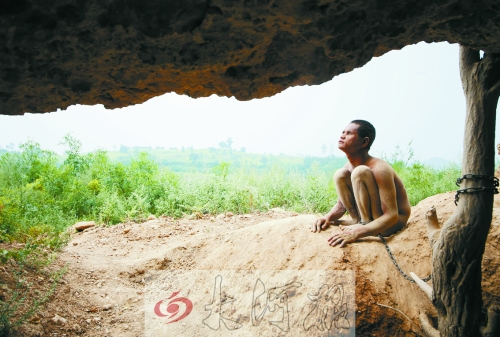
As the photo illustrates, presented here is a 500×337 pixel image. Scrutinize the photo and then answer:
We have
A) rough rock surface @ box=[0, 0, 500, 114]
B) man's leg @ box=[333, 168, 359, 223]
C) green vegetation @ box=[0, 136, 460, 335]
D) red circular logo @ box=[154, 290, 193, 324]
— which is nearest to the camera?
rough rock surface @ box=[0, 0, 500, 114]

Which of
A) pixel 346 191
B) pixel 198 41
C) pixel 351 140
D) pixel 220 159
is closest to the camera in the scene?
pixel 198 41

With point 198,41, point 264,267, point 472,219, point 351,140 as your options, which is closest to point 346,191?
point 351,140

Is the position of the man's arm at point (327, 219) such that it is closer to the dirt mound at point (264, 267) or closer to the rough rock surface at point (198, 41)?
the dirt mound at point (264, 267)

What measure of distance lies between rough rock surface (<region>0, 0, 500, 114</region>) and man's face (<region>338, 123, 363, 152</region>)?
1.31 meters

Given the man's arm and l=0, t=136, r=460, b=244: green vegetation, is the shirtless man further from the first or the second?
l=0, t=136, r=460, b=244: green vegetation

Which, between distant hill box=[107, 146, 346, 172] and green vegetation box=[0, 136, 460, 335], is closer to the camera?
green vegetation box=[0, 136, 460, 335]

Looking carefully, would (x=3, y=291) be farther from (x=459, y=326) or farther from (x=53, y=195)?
(x=53, y=195)

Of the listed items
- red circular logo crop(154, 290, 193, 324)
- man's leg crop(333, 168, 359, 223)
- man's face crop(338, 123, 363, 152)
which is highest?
man's face crop(338, 123, 363, 152)

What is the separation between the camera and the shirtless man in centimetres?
338

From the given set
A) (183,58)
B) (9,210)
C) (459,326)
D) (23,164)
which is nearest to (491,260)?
(459,326)

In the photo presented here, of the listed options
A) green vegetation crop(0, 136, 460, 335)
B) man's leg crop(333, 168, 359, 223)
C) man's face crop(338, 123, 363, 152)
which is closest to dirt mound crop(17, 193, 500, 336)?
man's leg crop(333, 168, 359, 223)

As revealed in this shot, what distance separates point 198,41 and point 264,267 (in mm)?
2319

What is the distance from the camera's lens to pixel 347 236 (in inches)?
135

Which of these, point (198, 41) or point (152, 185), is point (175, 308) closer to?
point (198, 41)
